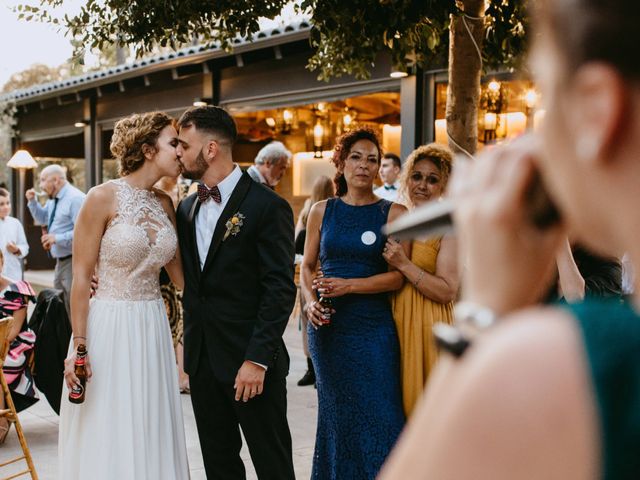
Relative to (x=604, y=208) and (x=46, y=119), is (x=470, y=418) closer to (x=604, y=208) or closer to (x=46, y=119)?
(x=604, y=208)

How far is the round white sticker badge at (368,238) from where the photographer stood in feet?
13.4

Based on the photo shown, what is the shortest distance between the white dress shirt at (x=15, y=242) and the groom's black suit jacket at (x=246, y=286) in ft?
21.4

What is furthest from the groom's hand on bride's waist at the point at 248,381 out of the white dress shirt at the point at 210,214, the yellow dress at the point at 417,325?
the yellow dress at the point at 417,325

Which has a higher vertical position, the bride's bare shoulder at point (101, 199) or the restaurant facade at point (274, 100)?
the restaurant facade at point (274, 100)

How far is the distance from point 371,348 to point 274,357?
62 centimetres

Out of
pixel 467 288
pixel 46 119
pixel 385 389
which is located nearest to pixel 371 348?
pixel 385 389

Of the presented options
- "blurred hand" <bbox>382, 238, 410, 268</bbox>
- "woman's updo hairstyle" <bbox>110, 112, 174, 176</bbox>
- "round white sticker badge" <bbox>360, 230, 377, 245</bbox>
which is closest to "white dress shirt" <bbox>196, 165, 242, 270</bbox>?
"woman's updo hairstyle" <bbox>110, 112, 174, 176</bbox>

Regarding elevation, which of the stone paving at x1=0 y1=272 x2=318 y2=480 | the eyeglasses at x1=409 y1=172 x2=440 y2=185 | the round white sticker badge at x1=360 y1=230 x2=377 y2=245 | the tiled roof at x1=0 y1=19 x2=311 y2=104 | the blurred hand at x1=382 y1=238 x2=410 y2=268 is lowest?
the stone paving at x1=0 y1=272 x2=318 y2=480

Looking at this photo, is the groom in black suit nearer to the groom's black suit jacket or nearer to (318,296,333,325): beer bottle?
the groom's black suit jacket

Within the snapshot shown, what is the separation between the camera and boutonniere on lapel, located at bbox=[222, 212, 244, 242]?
3.60 meters

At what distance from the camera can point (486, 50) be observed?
4938 mm

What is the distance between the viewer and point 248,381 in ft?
11.6

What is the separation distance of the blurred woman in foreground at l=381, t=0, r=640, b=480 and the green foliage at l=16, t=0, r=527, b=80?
Result: 328 centimetres

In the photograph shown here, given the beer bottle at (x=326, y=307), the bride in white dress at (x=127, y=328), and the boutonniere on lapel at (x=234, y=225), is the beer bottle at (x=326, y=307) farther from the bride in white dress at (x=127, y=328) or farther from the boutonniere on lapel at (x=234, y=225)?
the bride in white dress at (x=127, y=328)
